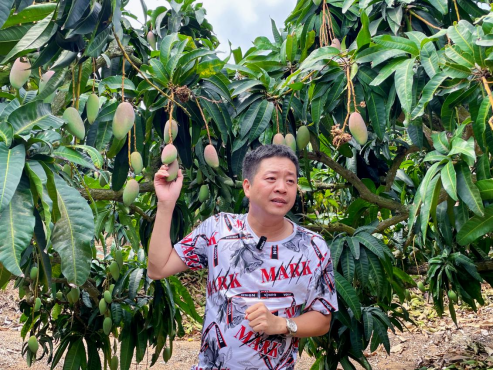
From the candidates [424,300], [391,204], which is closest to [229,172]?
[391,204]

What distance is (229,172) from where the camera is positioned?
Answer: 2.07 metres

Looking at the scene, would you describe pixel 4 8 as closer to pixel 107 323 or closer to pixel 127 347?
pixel 107 323

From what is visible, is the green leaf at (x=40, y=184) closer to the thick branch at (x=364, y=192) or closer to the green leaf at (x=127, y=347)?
the thick branch at (x=364, y=192)

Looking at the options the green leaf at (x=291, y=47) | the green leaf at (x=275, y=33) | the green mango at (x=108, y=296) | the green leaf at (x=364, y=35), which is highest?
the green leaf at (x=275, y=33)

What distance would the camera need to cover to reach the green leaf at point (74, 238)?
99cm

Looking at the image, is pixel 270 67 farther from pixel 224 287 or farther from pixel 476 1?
pixel 224 287

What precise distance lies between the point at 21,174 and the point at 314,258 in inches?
26.3

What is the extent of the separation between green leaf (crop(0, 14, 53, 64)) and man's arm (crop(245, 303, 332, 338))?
723mm

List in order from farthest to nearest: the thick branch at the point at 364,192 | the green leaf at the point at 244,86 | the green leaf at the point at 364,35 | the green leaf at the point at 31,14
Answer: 1. the thick branch at the point at 364,192
2. the green leaf at the point at 244,86
3. the green leaf at the point at 364,35
4. the green leaf at the point at 31,14

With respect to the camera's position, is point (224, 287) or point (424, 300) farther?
point (424, 300)

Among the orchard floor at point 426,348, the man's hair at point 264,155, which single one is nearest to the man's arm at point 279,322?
the man's hair at point 264,155

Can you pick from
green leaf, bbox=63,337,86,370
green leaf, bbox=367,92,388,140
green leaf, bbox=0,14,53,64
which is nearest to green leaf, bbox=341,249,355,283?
green leaf, bbox=367,92,388,140

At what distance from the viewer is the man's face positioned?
117cm

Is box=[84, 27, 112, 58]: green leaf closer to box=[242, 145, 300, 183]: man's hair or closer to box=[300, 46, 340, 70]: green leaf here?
box=[242, 145, 300, 183]: man's hair
